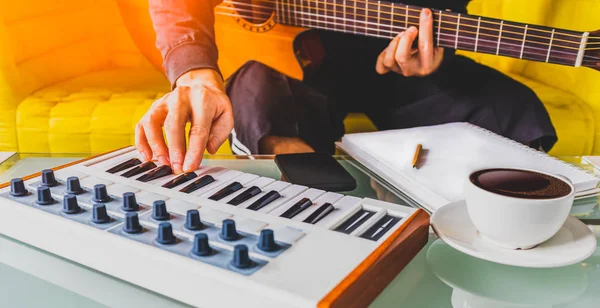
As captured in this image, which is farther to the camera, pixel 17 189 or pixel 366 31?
pixel 366 31

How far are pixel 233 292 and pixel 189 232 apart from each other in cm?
9

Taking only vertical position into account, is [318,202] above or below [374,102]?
above

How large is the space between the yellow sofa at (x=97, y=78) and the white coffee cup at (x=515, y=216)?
0.87 metres

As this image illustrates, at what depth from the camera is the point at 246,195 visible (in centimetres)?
56

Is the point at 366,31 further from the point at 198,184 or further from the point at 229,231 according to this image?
the point at 229,231

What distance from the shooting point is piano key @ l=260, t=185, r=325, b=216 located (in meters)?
0.52

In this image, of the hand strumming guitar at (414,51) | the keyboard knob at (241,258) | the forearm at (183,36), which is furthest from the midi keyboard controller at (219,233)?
the hand strumming guitar at (414,51)

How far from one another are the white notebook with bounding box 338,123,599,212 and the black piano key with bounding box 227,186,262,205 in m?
0.20

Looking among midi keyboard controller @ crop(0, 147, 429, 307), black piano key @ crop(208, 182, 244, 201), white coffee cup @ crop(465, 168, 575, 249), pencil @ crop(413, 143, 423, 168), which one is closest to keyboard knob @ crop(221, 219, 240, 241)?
midi keyboard controller @ crop(0, 147, 429, 307)

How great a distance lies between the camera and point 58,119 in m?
1.49

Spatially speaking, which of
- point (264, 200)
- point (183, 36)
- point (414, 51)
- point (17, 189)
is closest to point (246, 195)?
point (264, 200)

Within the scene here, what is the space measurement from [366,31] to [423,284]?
0.91m

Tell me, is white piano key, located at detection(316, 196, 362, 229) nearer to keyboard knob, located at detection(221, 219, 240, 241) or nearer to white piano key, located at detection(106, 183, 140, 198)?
keyboard knob, located at detection(221, 219, 240, 241)

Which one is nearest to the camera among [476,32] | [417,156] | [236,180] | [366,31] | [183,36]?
[236,180]
